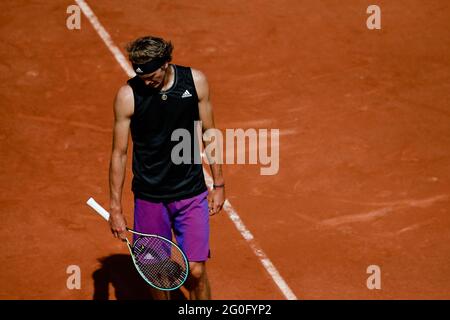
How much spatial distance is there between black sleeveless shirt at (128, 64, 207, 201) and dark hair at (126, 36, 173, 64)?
24 centimetres

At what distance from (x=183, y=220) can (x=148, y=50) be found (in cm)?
146

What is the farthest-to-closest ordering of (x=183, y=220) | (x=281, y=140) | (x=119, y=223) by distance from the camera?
(x=281, y=140), (x=183, y=220), (x=119, y=223)


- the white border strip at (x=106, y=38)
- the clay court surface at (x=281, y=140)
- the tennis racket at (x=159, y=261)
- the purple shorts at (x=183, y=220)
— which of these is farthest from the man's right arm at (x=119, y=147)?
the white border strip at (x=106, y=38)

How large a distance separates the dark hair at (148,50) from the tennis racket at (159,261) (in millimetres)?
1281

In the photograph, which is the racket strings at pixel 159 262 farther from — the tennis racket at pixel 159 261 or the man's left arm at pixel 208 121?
the man's left arm at pixel 208 121

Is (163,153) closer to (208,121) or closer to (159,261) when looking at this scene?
(208,121)

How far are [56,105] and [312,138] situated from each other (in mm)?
3410

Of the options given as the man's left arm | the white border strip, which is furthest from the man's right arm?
the white border strip

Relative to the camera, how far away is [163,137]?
6293 millimetres

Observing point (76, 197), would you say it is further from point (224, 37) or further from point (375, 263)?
point (224, 37)

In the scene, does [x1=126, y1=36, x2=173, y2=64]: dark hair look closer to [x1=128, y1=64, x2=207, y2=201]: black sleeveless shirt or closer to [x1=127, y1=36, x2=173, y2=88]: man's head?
[x1=127, y1=36, x2=173, y2=88]: man's head

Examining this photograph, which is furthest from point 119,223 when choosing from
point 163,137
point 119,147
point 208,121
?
point 208,121

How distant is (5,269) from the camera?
802 cm
